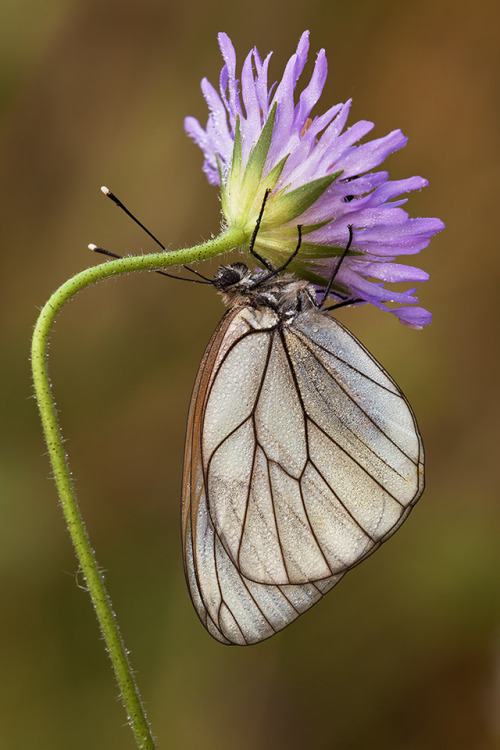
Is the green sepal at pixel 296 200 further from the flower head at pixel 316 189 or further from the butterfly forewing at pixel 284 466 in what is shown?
the butterfly forewing at pixel 284 466

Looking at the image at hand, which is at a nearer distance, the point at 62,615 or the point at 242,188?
the point at 242,188

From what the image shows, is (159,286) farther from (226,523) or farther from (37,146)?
(226,523)

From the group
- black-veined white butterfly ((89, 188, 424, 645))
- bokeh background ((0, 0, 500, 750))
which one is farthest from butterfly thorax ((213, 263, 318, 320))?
bokeh background ((0, 0, 500, 750))

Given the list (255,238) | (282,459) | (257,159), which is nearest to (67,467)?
(282,459)

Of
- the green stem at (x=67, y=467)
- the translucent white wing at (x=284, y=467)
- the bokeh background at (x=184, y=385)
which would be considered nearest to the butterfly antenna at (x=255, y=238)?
the translucent white wing at (x=284, y=467)

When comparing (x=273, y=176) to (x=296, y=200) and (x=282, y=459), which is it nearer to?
(x=296, y=200)

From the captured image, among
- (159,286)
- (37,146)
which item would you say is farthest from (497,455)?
(37,146)

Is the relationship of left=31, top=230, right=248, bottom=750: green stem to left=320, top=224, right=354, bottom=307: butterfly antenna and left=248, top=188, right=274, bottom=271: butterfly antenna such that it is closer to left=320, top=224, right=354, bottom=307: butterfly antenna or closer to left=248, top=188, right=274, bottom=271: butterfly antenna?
left=248, top=188, right=274, bottom=271: butterfly antenna
